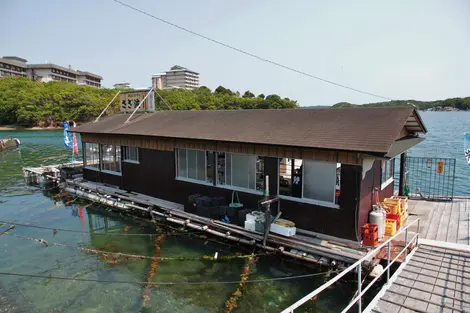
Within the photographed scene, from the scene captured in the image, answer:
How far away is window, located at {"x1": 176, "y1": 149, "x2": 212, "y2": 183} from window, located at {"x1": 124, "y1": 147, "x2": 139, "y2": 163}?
3431 millimetres

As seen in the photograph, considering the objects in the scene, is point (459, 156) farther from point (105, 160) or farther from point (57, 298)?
point (57, 298)

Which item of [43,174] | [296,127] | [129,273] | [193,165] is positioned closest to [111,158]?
[193,165]

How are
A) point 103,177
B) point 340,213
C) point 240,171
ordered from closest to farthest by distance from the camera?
point 340,213 < point 240,171 < point 103,177

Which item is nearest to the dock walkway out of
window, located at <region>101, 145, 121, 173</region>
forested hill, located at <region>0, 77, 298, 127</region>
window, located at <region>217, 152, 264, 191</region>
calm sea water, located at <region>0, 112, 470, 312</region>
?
calm sea water, located at <region>0, 112, 470, 312</region>

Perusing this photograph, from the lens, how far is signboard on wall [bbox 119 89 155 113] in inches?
785

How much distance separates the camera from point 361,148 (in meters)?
8.79

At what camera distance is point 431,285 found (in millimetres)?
6965

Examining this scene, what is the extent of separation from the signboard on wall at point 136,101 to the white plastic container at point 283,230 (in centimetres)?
1242

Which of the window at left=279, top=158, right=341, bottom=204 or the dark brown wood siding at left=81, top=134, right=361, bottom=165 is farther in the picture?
the window at left=279, top=158, right=341, bottom=204

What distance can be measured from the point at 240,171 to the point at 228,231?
91.8 inches

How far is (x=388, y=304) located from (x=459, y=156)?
41.4 meters

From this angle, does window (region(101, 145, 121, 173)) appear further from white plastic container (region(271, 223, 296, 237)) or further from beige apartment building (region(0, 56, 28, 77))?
beige apartment building (region(0, 56, 28, 77))

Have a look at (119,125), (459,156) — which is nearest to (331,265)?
(119,125)

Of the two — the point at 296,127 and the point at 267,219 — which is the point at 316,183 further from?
the point at 296,127
